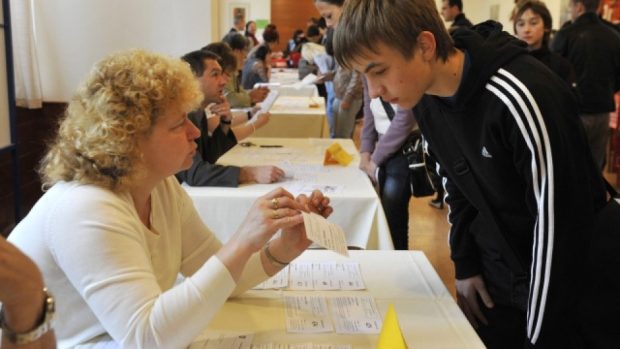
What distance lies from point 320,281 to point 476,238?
1.38 feet

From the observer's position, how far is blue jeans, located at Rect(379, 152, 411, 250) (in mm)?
2799

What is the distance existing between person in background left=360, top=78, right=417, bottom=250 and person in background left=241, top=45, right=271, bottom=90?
380cm

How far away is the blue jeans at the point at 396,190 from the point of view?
280 centimetres

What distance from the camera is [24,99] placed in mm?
3686

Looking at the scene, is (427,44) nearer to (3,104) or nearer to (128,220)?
(128,220)

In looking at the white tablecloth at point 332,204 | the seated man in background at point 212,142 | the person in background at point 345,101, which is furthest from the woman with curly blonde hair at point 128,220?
the person in background at point 345,101

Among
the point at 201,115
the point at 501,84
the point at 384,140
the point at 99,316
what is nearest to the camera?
the point at 99,316

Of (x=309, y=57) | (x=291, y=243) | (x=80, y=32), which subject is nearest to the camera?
(x=291, y=243)

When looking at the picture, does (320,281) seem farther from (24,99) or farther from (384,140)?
(24,99)

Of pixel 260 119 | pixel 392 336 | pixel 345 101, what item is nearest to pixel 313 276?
pixel 392 336

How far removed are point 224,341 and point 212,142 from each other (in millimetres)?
1733

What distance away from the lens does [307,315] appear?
4.09 feet

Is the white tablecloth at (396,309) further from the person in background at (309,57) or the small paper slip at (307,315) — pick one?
the person in background at (309,57)

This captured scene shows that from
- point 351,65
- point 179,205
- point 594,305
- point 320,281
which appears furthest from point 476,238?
point 179,205
